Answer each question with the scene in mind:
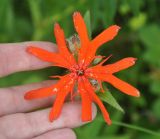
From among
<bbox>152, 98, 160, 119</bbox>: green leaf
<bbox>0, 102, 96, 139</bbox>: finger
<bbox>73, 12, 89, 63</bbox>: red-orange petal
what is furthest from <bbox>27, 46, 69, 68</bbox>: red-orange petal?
<bbox>152, 98, 160, 119</bbox>: green leaf

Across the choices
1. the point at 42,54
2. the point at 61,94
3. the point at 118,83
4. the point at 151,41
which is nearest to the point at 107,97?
the point at 118,83

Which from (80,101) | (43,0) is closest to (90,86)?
(80,101)

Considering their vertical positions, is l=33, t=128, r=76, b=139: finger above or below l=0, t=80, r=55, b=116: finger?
below

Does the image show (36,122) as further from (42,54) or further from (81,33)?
(81,33)

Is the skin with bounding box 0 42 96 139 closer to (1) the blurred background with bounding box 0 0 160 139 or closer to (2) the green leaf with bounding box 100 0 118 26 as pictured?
(2) the green leaf with bounding box 100 0 118 26

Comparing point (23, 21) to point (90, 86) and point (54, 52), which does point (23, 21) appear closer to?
point (54, 52)

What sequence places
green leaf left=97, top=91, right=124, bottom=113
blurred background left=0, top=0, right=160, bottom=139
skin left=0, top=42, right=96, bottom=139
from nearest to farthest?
1. green leaf left=97, top=91, right=124, bottom=113
2. skin left=0, top=42, right=96, bottom=139
3. blurred background left=0, top=0, right=160, bottom=139
